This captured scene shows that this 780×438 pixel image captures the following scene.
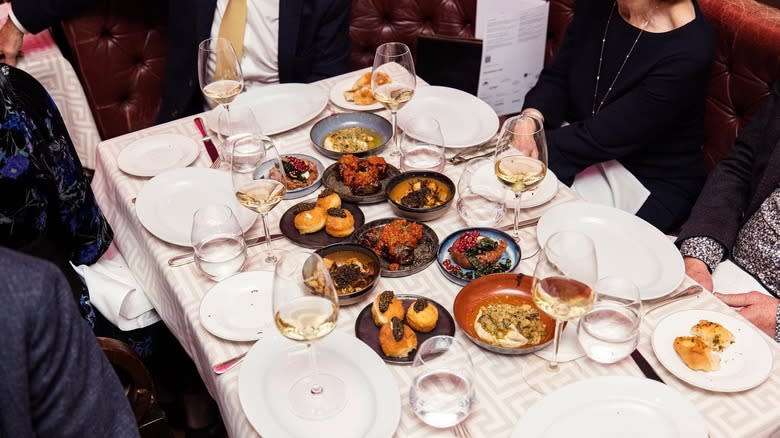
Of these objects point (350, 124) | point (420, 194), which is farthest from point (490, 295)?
point (350, 124)

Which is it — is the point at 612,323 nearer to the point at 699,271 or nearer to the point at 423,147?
the point at 699,271

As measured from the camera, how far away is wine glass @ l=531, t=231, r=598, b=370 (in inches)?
44.1

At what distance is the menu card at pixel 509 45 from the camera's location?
2783 millimetres

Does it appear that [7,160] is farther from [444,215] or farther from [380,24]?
[380,24]

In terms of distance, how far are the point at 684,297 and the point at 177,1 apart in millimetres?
1885

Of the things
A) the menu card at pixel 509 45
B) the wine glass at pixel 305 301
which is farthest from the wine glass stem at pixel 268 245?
the menu card at pixel 509 45

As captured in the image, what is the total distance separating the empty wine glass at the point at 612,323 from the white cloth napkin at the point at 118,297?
42.7 inches

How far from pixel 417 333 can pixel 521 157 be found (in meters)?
0.46

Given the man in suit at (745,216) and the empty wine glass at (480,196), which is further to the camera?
the man in suit at (745,216)

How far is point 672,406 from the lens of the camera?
1.11 metres

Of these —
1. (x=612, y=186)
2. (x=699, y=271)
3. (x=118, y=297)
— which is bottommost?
(x=118, y=297)

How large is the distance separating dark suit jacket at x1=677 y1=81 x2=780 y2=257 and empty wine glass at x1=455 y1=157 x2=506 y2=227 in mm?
569

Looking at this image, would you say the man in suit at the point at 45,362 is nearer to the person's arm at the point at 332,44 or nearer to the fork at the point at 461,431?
the fork at the point at 461,431

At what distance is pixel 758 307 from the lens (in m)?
1.60
